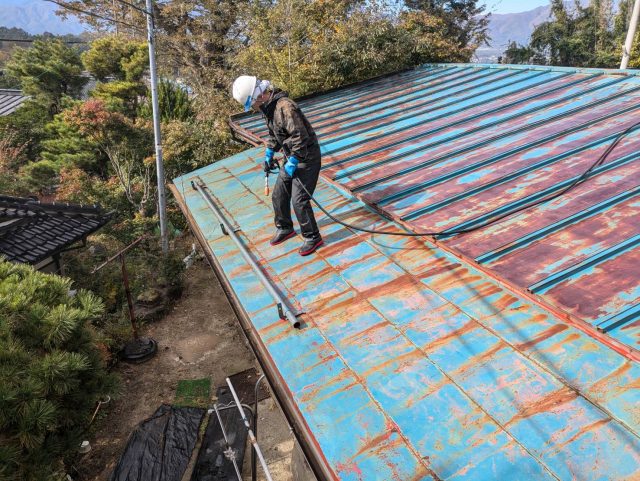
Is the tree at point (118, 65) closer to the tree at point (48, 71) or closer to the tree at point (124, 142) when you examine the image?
the tree at point (124, 142)

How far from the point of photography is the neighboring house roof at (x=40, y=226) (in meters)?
8.33

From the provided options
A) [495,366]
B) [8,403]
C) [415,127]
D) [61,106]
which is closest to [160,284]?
[415,127]

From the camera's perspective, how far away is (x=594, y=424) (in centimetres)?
257

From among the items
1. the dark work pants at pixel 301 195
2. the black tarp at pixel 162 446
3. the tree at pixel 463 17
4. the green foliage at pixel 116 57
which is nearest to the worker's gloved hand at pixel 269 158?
the dark work pants at pixel 301 195

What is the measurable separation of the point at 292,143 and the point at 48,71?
71.4ft

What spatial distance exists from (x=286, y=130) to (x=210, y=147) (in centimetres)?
1123

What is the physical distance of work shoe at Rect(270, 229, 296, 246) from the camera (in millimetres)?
5613

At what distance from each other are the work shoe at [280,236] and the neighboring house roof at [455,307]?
4.4 inches

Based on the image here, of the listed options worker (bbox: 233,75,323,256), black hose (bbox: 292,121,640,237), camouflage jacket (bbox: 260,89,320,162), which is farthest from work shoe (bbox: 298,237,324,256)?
camouflage jacket (bbox: 260,89,320,162)

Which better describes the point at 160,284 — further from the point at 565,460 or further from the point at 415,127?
the point at 565,460

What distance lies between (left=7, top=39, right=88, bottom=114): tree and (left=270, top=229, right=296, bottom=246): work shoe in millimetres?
21051

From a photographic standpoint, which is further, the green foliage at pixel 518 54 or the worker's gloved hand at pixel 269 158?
the green foliage at pixel 518 54

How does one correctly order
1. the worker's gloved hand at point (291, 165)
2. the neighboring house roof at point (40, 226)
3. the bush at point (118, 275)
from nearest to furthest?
the worker's gloved hand at point (291, 165) → the neighboring house roof at point (40, 226) → the bush at point (118, 275)

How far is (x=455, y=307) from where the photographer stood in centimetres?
382
